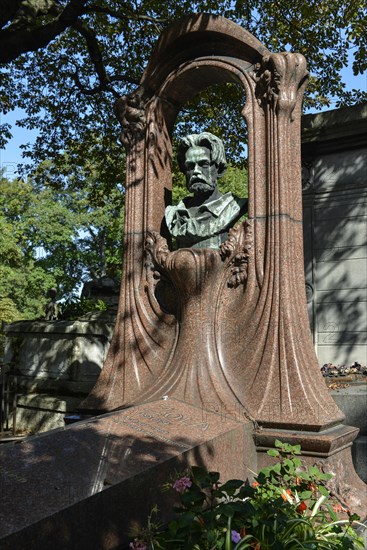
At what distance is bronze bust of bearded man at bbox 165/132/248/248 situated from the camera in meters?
5.55

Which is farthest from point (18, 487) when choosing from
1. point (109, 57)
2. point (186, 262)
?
point (109, 57)

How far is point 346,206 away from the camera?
921cm

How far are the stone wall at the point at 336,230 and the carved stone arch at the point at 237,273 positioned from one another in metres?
3.87

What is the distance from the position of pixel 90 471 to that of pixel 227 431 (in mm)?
1387

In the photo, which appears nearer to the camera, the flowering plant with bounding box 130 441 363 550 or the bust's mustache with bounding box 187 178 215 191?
the flowering plant with bounding box 130 441 363 550

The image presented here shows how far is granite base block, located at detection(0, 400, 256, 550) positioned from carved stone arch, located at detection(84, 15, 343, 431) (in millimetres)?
690

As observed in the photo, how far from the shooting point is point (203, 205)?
5605 millimetres

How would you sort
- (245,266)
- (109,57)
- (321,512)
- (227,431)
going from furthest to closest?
(109,57) < (245,266) < (227,431) < (321,512)

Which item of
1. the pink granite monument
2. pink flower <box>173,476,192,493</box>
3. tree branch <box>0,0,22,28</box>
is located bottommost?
pink flower <box>173,476,192,493</box>

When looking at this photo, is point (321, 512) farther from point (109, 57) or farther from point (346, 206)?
point (109, 57)

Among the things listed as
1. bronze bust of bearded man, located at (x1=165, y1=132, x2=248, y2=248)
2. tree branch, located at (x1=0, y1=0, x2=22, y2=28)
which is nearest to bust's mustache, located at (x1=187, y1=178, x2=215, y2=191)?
bronze bust of bearded man, located at (x1=165, y1=132, x2=248, y2=248)

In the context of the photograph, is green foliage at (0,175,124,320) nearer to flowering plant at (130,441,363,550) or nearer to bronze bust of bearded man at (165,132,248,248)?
bronze bust of bearded man at (165,132,248,248)

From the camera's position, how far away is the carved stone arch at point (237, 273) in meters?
4.77

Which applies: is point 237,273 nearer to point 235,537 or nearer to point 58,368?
point 235,537
